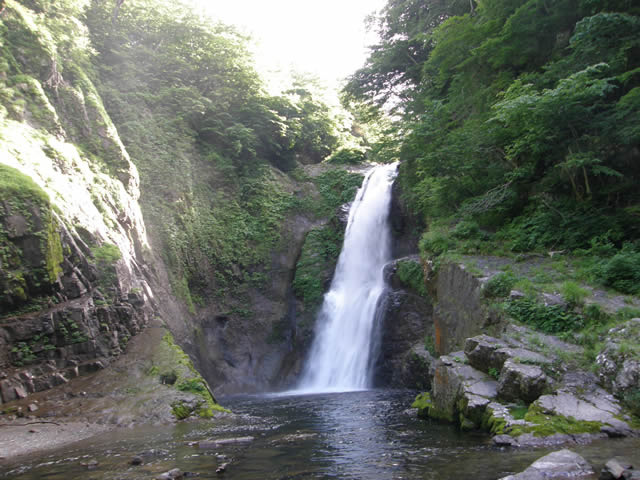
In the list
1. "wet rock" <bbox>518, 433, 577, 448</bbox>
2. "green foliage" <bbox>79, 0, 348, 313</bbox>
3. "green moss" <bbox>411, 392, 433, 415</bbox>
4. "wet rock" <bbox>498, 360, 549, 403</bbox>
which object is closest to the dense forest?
"wet rock" <bbox>498, 360, 549, 403</bbox>

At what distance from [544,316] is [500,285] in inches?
50.2

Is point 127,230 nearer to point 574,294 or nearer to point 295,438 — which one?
point 295,438

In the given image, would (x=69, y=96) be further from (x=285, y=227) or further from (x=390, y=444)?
(x=390, y=444)

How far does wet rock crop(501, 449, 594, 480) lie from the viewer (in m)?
3.86

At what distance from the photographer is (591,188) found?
10211mm

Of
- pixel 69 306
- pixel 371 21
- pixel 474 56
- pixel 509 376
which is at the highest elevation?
pixel 371 21

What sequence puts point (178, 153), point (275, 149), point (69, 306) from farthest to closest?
1. point (275, 149)
2. point (178, 153)
3. point (69, 306)

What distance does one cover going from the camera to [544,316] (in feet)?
24.3

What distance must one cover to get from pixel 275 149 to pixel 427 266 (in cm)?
1429

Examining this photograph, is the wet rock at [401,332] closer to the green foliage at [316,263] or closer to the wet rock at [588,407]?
the green foliage at [316,263]

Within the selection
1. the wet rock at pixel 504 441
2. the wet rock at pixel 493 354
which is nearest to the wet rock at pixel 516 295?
the wet rock at pixel 493 354

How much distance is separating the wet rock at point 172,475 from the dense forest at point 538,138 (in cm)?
782

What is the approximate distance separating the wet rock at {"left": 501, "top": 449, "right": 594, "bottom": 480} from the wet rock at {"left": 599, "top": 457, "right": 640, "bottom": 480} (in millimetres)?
173

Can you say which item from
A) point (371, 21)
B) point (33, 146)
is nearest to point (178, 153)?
point (33, 146)
